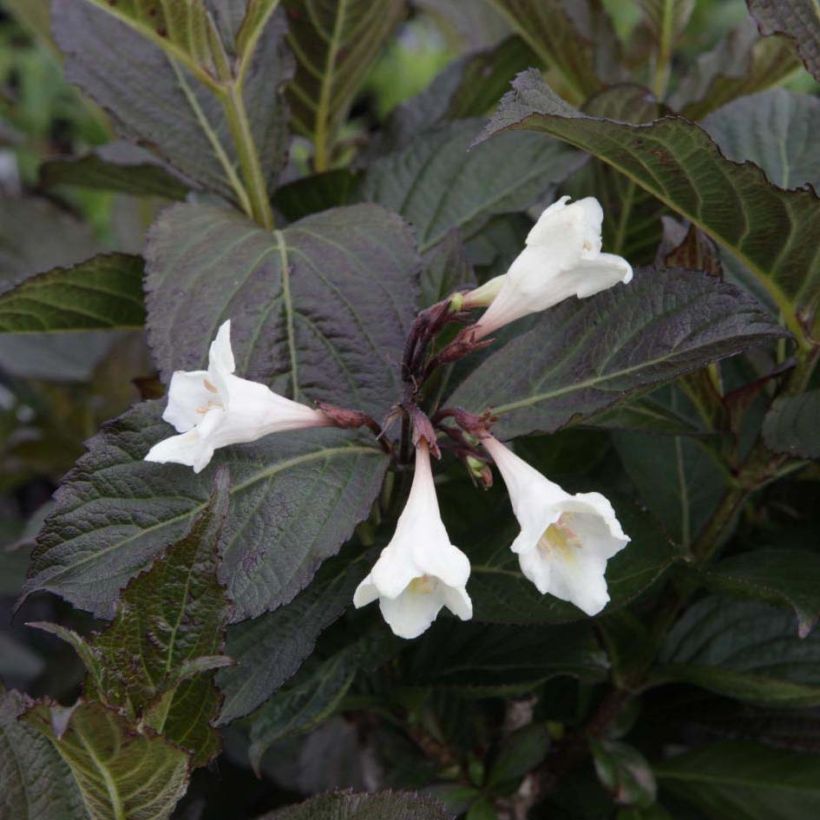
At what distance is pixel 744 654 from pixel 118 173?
722 millimetres

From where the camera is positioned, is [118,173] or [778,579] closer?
[778,579]

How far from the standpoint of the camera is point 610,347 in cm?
76

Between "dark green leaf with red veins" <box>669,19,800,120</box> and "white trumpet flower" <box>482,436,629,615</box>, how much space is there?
1.73ft

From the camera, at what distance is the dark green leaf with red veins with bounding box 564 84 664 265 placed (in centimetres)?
101

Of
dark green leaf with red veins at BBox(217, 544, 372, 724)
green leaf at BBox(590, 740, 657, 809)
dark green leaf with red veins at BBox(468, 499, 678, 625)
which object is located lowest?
green leaf at BBox(590, 740, 657, 809)

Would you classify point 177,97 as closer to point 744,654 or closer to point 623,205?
point 623,205

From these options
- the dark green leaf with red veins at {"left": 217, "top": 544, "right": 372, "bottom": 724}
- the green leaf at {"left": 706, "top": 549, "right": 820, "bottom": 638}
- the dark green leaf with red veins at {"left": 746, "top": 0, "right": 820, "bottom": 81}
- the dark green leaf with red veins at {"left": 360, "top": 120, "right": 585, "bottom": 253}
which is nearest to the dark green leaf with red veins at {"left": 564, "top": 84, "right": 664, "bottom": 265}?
the dark green leaf with red veins at {"left": 360, "top": 120, "right": 585, "bottom": 253}

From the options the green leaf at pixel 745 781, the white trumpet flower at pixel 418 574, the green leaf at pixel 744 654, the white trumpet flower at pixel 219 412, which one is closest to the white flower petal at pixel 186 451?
the white trumpet flower at pixel 219 412

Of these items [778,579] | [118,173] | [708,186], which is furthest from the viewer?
[118,173]

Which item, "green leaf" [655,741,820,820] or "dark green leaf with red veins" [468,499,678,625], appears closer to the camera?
"dark green leaf with red veins" [468,499,678,625]

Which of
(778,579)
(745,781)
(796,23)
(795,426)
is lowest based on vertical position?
(745,781)

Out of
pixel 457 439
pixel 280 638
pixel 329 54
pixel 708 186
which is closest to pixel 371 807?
pixel 280 638

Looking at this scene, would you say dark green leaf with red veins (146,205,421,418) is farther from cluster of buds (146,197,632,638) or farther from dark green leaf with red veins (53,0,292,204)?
dark green leaf with red veins (53,0,292,204)

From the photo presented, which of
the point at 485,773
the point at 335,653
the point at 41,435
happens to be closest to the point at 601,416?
the point at 335,653
